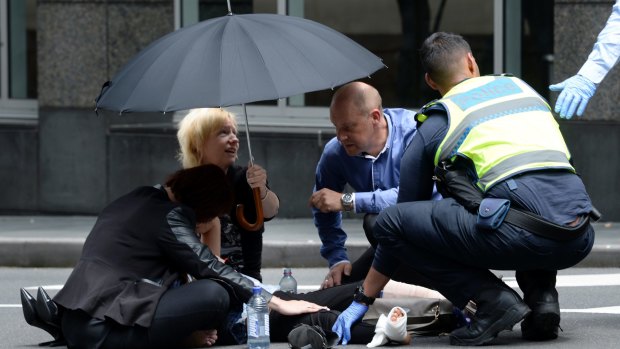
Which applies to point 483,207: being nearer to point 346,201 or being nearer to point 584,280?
point 346,201

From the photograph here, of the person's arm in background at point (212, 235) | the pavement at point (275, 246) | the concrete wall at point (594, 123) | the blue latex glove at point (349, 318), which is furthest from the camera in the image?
the concrete wall at point (594, 123)

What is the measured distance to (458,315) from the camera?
6848 millimetres

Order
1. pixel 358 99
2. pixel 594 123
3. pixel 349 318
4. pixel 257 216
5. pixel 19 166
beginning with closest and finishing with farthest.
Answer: pixel 349 318, pixel 358 99, pixel 257 216, pixel 594 123, pixel 19 166

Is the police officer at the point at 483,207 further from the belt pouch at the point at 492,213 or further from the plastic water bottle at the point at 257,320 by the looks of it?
the plastic water bottle at the point at 257,320

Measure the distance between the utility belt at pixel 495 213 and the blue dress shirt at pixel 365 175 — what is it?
80cm

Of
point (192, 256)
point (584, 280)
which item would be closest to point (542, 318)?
point (192, 256)

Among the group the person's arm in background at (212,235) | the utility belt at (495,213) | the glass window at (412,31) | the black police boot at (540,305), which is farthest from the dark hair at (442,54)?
the glass window at (412,31)

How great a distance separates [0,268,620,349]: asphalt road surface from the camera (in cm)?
671

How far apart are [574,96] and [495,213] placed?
1.25m

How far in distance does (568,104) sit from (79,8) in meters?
7.42

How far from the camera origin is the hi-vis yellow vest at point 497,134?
248 inches

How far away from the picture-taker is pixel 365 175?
7.39 m

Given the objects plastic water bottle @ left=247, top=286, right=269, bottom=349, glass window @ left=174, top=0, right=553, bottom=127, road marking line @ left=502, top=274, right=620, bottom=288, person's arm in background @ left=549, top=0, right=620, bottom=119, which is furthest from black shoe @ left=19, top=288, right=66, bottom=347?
glass window @ left=174, top=0, right=553, bottom=127

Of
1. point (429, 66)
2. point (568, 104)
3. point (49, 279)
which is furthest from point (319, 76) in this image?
point (49, 279)
